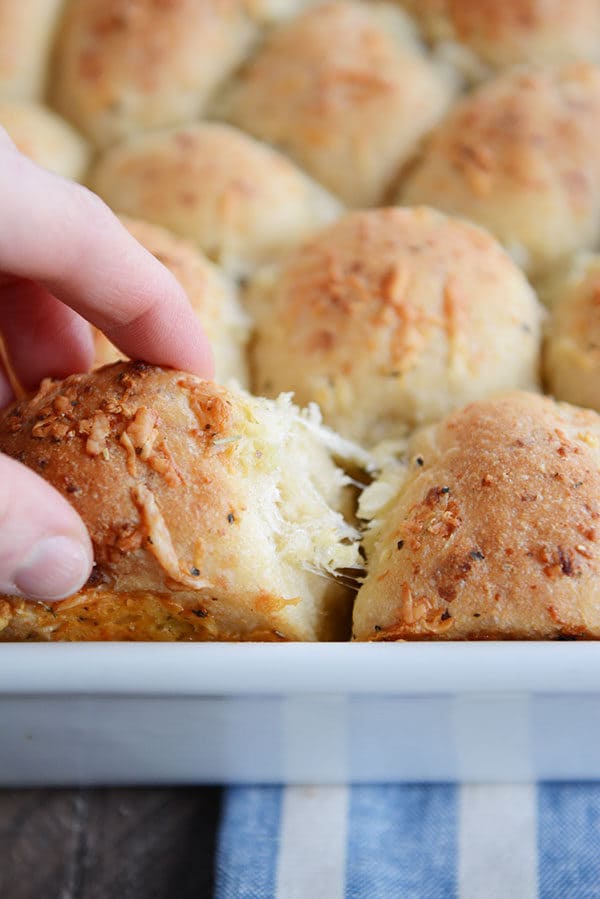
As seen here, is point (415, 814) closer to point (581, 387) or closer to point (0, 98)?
point (581, 387)

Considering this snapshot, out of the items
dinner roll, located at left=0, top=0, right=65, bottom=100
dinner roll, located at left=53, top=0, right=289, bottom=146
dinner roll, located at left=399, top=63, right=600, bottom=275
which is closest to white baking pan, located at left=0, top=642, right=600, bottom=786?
dinner roll, located at left=399, top=63, right=600, bottom=275

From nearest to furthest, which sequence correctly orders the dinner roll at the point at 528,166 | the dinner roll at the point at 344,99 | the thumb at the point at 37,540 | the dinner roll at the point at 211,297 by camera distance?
the thumb at the point at 37,540, the dinner roll at the point at 211,297, the dinner roll at the point at 528,166, the dinner roll at the point at 344,99

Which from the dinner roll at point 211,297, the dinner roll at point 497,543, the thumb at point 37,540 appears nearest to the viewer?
the thumb at point 37,540

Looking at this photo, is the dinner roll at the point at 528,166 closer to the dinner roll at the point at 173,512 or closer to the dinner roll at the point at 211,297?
the dinner roll at the point at 211,297

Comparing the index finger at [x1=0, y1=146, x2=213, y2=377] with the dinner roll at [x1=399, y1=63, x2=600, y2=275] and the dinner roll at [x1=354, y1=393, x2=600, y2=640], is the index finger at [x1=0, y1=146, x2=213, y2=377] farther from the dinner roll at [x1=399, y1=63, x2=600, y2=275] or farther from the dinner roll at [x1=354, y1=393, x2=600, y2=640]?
the dinner roll at [x1=399, y1=63, x2=600, y2=275]

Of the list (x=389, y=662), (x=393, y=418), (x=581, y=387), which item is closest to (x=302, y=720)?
(x=389, y=662)

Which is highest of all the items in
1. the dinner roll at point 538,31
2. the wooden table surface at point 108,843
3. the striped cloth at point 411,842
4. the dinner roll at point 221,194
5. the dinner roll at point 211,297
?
the dinner roll at point 538,31

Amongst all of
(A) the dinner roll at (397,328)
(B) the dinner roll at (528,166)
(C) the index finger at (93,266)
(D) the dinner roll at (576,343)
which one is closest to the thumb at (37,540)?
(C) the index finger at (93,266)

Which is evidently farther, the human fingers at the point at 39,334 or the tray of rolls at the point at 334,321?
the human fingers at the point at 39,334
